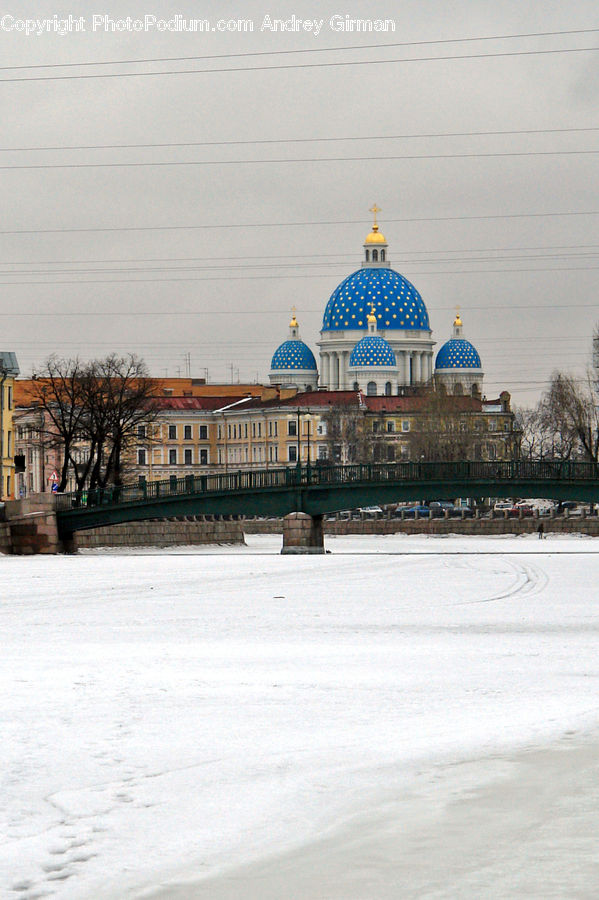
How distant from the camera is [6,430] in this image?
9131 cm

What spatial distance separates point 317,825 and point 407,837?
0.64 metres

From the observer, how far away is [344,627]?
25.3 meters

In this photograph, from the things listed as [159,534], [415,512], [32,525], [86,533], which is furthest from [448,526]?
[32,525]

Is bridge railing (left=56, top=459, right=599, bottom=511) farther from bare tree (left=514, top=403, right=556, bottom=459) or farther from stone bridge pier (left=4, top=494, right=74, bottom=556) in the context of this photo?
bare tree (left=514, top=403, right=556, bottom=459)

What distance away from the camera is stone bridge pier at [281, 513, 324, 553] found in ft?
227

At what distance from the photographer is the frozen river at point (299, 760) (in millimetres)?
10000

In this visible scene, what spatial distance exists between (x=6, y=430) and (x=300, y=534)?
2708 cm

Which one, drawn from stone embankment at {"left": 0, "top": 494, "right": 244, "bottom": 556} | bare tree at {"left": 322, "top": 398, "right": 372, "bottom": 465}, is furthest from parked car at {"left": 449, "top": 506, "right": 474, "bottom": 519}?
bare tree at {"left": 322, "top": 398, "right": 372, "bottom": 465}

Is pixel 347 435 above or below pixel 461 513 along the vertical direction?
above

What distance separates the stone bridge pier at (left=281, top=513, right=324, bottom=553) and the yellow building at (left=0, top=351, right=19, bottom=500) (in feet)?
75.8

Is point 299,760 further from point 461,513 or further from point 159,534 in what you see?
point 461,513

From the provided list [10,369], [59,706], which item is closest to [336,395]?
[10,369]

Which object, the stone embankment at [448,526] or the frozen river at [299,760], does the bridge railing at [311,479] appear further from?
the frozen river at [299,760]

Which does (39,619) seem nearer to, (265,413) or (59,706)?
(59,706)
